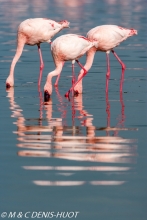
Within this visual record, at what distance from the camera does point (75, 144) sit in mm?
9102

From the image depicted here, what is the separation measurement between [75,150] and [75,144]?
35cm

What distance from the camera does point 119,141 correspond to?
30.2 ft

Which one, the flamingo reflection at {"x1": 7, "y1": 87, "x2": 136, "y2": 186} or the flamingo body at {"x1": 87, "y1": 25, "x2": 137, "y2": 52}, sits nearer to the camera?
the flamingo reflection at {"x1": 7, "y1": 87, "x2": 136, "y2": 186}

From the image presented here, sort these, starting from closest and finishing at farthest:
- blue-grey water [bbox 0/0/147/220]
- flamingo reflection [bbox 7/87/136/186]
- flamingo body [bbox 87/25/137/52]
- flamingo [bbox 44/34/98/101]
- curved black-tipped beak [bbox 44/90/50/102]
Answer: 1. blue-grey water [bbox 0/0/147/220]
2. flamingo reflection [bbox 7/87/136/186]
3. curved black-tipped beak [bbox 44/90/50/102]
4. flamingo [bbox 44/34/98/101]
5. flamingo body [bbox 87/25/137/52]

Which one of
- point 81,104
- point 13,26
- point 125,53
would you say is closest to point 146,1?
point 13,26

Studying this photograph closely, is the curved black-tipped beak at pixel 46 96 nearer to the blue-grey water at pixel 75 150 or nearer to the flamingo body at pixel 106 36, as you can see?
the blue-grey water at pixel 75 150

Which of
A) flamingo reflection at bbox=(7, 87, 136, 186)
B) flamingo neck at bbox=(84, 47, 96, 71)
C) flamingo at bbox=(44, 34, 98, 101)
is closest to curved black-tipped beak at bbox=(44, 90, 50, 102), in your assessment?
flamingo at bbox=(44, 34, 98, 101)

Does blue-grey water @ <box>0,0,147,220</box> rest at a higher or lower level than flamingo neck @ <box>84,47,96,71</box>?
lower

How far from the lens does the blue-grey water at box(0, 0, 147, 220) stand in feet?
22.4

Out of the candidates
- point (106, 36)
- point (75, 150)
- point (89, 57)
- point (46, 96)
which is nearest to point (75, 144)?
point (75, 150)

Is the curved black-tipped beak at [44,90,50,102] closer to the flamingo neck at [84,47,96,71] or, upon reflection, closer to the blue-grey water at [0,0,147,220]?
the blue-grey water at [0,0,147,220]

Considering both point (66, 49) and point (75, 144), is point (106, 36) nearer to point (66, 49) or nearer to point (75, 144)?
point (66, 49)

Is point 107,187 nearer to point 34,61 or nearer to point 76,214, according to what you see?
point 76,214

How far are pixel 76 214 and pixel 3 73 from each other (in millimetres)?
10279
